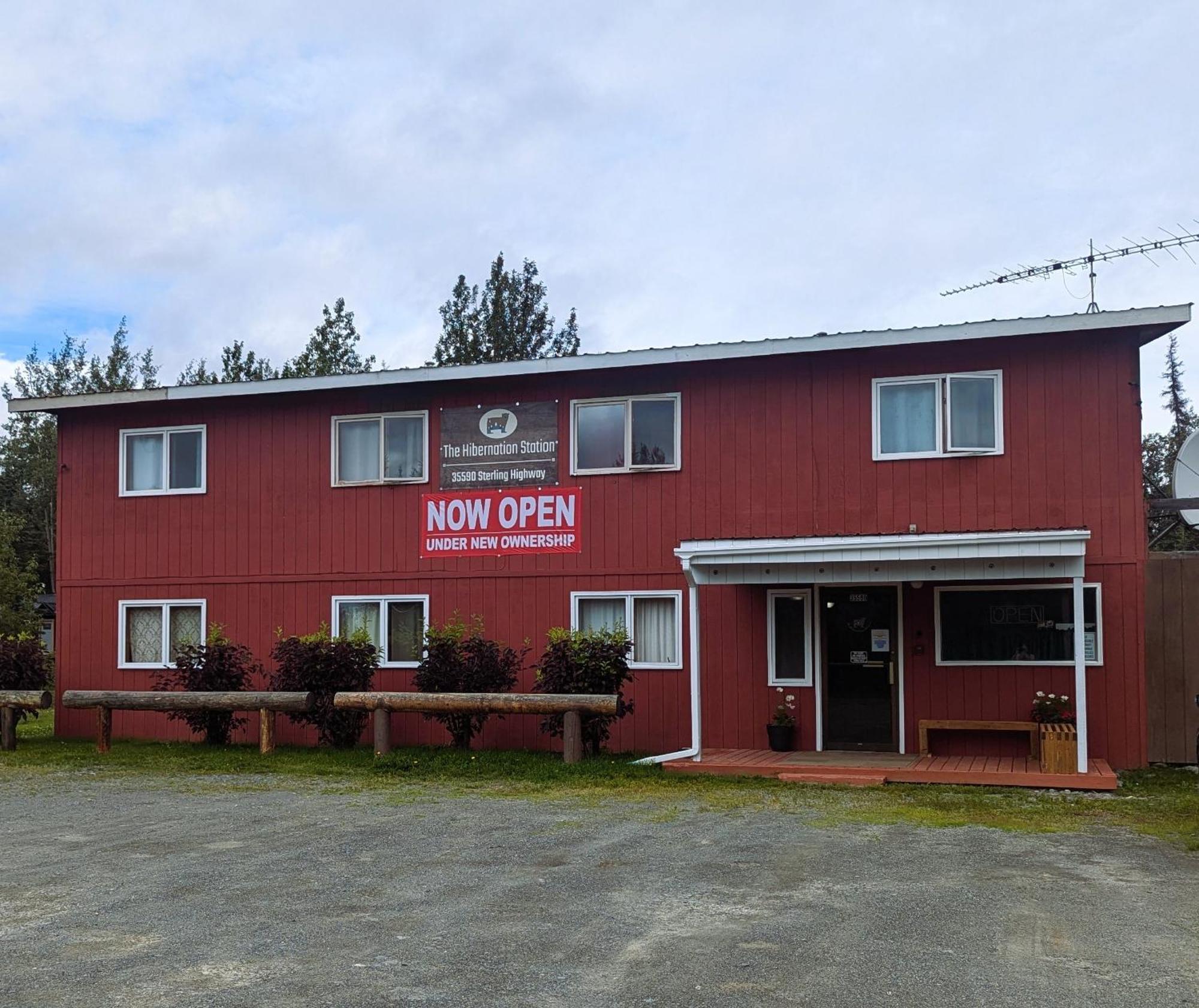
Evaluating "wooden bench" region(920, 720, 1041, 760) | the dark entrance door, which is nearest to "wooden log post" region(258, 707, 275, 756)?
the dark entrance door

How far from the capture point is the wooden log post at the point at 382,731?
1482 centimetres

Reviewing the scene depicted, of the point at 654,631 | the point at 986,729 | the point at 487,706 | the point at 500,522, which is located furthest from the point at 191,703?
the point at 986,729

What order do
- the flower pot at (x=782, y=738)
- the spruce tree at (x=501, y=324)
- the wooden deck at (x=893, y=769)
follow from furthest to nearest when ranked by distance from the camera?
the spruce tree at (x=501, y=324), the flower pot at (x=782, y=738), the wooden deck at (x=893, y=769)

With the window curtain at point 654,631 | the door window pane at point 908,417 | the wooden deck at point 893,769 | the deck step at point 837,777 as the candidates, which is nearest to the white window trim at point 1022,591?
the wooden deck at point 893,769

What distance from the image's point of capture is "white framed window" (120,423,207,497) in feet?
58.4

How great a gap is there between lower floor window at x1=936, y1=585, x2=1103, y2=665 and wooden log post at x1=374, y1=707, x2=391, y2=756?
242 inches

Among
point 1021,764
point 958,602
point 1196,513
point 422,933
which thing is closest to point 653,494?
→ point 958,602

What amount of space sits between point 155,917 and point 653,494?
30.8 feet

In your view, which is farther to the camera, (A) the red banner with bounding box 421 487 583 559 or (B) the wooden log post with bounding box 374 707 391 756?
(A) the red banner with bounding box 421 487 583 559

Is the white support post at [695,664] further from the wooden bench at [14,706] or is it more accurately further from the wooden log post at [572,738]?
the wooden bench at [14,706]

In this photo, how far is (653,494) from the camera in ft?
51.3

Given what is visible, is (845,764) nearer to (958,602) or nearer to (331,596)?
(958,602)

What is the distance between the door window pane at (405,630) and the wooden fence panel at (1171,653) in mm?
8529

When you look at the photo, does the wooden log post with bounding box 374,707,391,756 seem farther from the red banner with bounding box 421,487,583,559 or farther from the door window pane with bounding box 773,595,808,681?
the door window pane with bounding box 773,595,808,681
